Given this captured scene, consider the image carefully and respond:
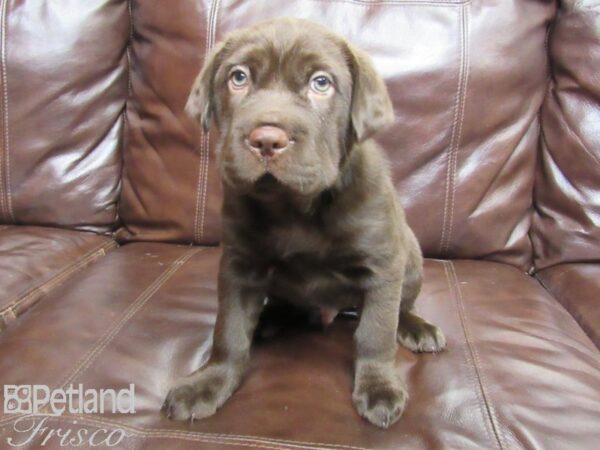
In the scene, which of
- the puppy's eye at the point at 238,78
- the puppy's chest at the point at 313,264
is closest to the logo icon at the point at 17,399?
the puppy's chest at the point at 313,264

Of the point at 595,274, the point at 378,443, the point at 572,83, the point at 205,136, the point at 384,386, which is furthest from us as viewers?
the point at 205,136

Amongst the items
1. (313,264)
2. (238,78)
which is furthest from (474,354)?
(238,78)

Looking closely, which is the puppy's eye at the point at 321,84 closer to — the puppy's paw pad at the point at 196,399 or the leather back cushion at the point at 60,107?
the puppy's paw pad at the point at 196,399

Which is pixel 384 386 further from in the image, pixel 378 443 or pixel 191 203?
pixel 191 203

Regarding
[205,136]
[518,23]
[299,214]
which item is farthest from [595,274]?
[205,136]

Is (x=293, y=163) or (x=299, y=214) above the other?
(x=293, y=163)

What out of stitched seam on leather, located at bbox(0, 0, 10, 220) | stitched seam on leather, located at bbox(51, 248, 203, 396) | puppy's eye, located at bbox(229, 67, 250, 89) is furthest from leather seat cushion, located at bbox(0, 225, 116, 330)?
puppy's eye, located at bbox(229, 67, 250, 89)
